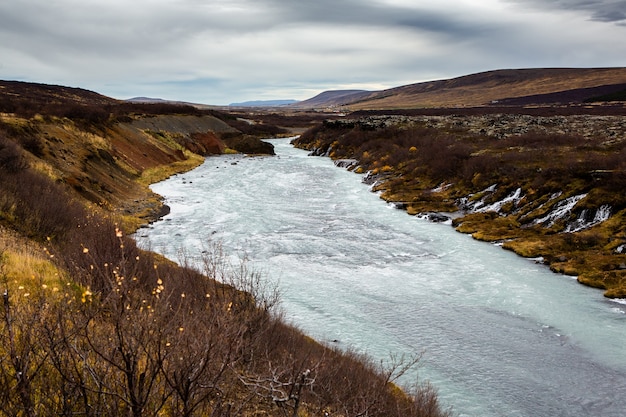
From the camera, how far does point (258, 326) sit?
11672 mm

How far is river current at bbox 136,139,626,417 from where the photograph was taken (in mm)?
12867

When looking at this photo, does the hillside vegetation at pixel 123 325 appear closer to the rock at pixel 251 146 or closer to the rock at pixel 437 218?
the rock at pixel 437 218

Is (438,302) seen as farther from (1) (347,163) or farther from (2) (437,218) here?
(1) (347,163)

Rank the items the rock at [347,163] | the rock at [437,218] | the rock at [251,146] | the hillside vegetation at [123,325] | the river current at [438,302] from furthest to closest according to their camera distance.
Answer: the rock at [251,146]
the rock at [347,163]
the rock at [437,218]
the river current at [438,302]
the hillside vegetation at [123,325]

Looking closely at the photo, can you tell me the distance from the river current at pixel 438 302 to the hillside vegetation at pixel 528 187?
204 centimetres

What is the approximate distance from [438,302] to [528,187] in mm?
19085

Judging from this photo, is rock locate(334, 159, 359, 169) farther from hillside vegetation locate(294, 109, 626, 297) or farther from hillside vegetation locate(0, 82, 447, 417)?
hillside vegetation locate(0, 82, 447, 417)

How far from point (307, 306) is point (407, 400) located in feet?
24.1

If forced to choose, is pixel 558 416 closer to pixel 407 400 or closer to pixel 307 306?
pixel 407 400

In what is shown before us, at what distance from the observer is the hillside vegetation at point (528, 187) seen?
24.0 m

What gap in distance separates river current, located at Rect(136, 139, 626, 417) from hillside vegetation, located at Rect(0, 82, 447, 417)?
1.48 metres

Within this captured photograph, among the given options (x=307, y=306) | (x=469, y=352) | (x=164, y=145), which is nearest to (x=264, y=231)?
(x=307, y=306)

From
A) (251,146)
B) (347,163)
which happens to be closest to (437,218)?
(347,163)

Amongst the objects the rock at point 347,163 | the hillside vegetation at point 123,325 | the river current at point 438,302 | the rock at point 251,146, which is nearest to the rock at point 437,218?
the river current at point 438,302
